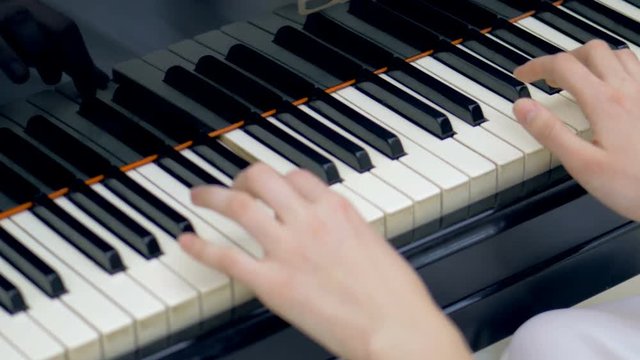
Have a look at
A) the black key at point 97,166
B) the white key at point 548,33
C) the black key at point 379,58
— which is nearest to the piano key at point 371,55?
the black key at point 379,58

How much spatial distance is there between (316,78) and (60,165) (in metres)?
0.33

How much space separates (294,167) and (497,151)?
23 cm

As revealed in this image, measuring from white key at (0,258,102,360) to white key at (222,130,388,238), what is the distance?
301 mm

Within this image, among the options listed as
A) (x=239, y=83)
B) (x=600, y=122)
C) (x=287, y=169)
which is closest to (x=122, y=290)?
(x=287, y=169)

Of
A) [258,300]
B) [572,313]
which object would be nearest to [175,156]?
[258,300]

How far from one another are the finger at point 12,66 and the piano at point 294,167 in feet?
0.11

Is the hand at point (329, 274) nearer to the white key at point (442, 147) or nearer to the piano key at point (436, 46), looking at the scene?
the white key at point (442, 147)

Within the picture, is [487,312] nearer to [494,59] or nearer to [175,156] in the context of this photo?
[494,59]

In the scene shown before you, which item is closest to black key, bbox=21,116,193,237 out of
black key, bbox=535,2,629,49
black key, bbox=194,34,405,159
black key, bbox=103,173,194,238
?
black key, bbox=103,173,194,238

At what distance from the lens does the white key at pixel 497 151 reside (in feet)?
4.74

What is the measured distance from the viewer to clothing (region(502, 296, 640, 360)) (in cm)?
153

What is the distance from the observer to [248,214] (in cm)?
122

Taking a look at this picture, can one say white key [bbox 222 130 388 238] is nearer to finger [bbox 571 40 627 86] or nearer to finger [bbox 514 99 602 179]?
finger [bbox 514 99 602 179]

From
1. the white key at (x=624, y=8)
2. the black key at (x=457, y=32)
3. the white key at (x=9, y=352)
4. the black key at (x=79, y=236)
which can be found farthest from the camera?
the white key at (x=624, y=8)
